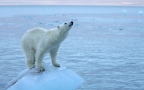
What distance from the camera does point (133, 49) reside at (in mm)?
14977

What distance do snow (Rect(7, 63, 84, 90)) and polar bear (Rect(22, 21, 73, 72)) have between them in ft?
0.43

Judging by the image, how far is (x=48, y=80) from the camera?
536cm

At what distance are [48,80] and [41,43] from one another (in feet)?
1.82

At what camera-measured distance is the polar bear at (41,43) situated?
5199 mm

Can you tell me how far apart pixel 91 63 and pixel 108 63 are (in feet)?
1.82

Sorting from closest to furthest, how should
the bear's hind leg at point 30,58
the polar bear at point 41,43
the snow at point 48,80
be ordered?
1. the polar bear at point 41,43
2. the snow at point 48,80
3. the bear's hind leg at point 30,58

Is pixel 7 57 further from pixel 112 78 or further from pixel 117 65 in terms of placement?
pixel 112 78

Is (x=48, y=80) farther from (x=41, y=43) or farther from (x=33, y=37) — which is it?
(x=33, y=37)

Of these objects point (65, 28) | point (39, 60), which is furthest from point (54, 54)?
point (65, 28)

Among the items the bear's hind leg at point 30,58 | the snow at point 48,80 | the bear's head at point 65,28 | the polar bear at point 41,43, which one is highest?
the bear's head at point 65,28

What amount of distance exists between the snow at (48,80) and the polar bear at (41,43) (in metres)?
0.13

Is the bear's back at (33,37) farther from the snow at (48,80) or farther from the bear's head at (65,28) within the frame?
the bear's head at (65,28)

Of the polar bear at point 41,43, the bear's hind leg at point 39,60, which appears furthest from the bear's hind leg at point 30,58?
the bear's hind leg at point 39,60

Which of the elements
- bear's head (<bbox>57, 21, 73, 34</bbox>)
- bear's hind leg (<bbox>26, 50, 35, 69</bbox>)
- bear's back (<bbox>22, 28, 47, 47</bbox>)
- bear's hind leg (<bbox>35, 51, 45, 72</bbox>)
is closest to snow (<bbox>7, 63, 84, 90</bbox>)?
bear's hind leg (<bbox>35, 51, 45, 72</bbox>)
